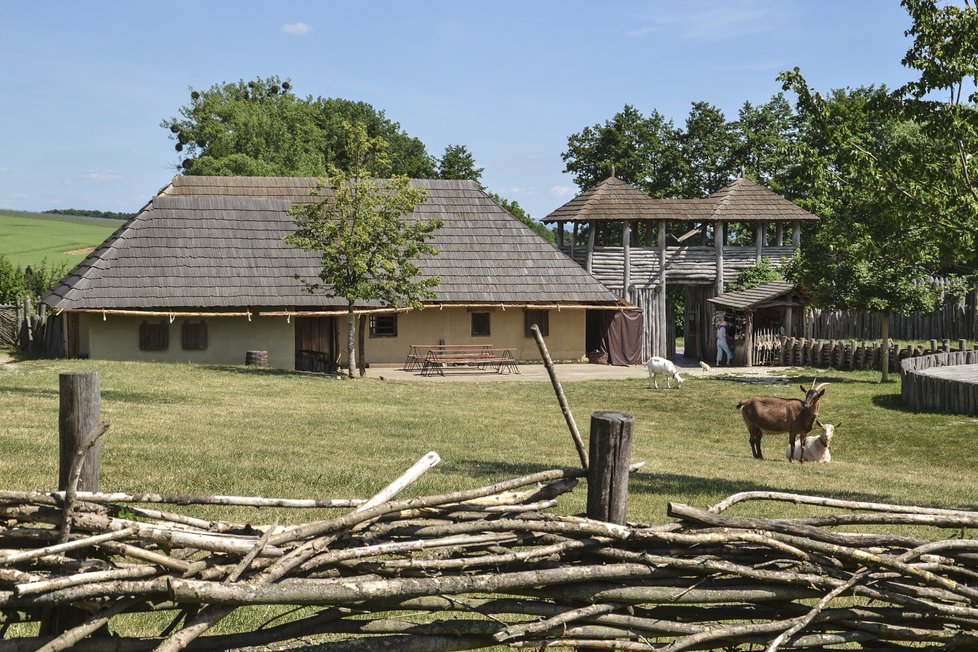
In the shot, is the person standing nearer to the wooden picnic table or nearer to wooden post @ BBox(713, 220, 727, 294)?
wooden post @ BBox(713, 220, 727, 294)

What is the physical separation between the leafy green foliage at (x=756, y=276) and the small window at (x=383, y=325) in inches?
528

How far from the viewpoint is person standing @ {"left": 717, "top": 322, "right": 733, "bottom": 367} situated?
123 ft

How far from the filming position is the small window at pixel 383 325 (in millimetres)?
36062

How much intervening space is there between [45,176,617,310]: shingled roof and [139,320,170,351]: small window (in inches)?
30.2

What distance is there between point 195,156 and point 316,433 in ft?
179

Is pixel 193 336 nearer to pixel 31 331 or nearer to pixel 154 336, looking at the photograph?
pixel 154 336

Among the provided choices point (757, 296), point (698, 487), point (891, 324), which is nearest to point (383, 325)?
point (757, 296)

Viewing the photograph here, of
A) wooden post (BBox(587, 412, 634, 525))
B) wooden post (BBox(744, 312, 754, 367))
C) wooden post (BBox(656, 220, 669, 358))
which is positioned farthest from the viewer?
wooden post (BBox(656, 220, 669, 358))

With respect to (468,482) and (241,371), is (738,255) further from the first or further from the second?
(468,482)

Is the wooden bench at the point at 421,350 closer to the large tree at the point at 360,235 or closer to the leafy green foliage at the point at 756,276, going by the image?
the large tree at the point at 360,235

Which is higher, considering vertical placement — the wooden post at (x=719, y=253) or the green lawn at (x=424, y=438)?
the wooden post at (x=719, y=253)

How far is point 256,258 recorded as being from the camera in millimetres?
35844

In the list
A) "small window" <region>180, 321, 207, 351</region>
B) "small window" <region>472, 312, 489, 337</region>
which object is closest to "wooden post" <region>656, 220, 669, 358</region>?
"small window" <region>472, 312, 489, 337</region>

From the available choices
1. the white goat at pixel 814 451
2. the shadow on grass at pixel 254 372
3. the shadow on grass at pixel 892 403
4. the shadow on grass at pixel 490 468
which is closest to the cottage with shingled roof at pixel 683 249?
the shadow on grass at pixel 892 403
